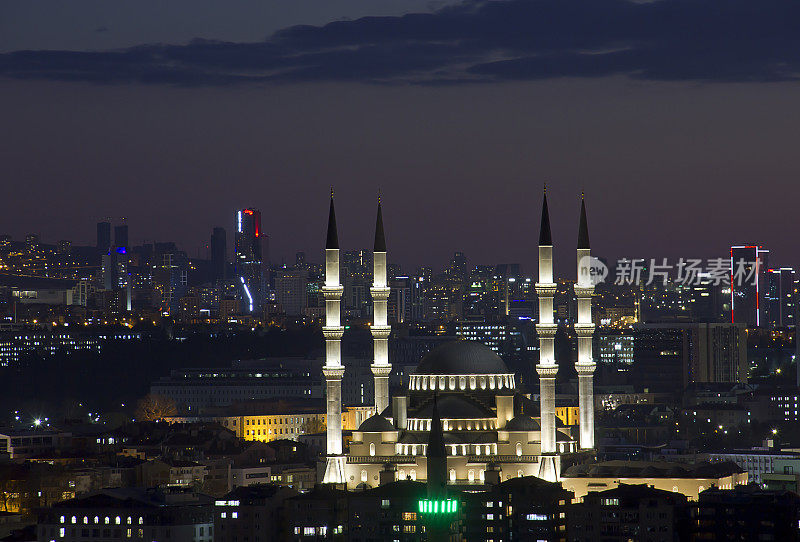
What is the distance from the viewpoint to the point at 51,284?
181000 mm

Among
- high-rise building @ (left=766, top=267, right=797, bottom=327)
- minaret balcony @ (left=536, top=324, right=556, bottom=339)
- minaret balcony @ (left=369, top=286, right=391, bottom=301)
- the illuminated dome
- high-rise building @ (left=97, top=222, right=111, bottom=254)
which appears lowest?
Answer: the illuminated dome

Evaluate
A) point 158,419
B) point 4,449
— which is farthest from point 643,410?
point 4,449

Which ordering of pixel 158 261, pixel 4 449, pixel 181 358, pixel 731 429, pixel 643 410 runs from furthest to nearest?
pixel 158 261 < pixel 181 358 < pixel 643 410 < pixel 731 429 < pixel 4 449

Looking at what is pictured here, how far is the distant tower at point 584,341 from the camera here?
66.4 m

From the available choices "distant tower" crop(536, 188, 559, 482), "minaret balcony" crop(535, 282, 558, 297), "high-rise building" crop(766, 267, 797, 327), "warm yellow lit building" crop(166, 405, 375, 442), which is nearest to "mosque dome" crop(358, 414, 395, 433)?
"distant tower" crop(536, 188, 559, 482)

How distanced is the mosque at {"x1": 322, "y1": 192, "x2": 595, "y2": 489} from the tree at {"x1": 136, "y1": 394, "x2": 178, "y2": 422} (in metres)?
45.3

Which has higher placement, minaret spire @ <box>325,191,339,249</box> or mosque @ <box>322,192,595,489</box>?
minaret spire @ <box>325,191,339,249</box>

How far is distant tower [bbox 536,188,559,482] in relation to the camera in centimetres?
6438

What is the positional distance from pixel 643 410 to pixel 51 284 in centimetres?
7980

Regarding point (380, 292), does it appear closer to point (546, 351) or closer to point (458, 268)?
point (546, 351)

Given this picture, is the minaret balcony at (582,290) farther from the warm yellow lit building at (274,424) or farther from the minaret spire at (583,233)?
the warm yellow lit building at (274,424)

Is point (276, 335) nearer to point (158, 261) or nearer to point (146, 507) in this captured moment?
point (158, 261)

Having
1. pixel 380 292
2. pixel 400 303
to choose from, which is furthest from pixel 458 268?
pixel 380 292

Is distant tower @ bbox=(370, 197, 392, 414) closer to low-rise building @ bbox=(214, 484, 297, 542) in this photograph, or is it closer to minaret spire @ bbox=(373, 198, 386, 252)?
minaret spire @ bbox=(373, 198, 386, 252)
